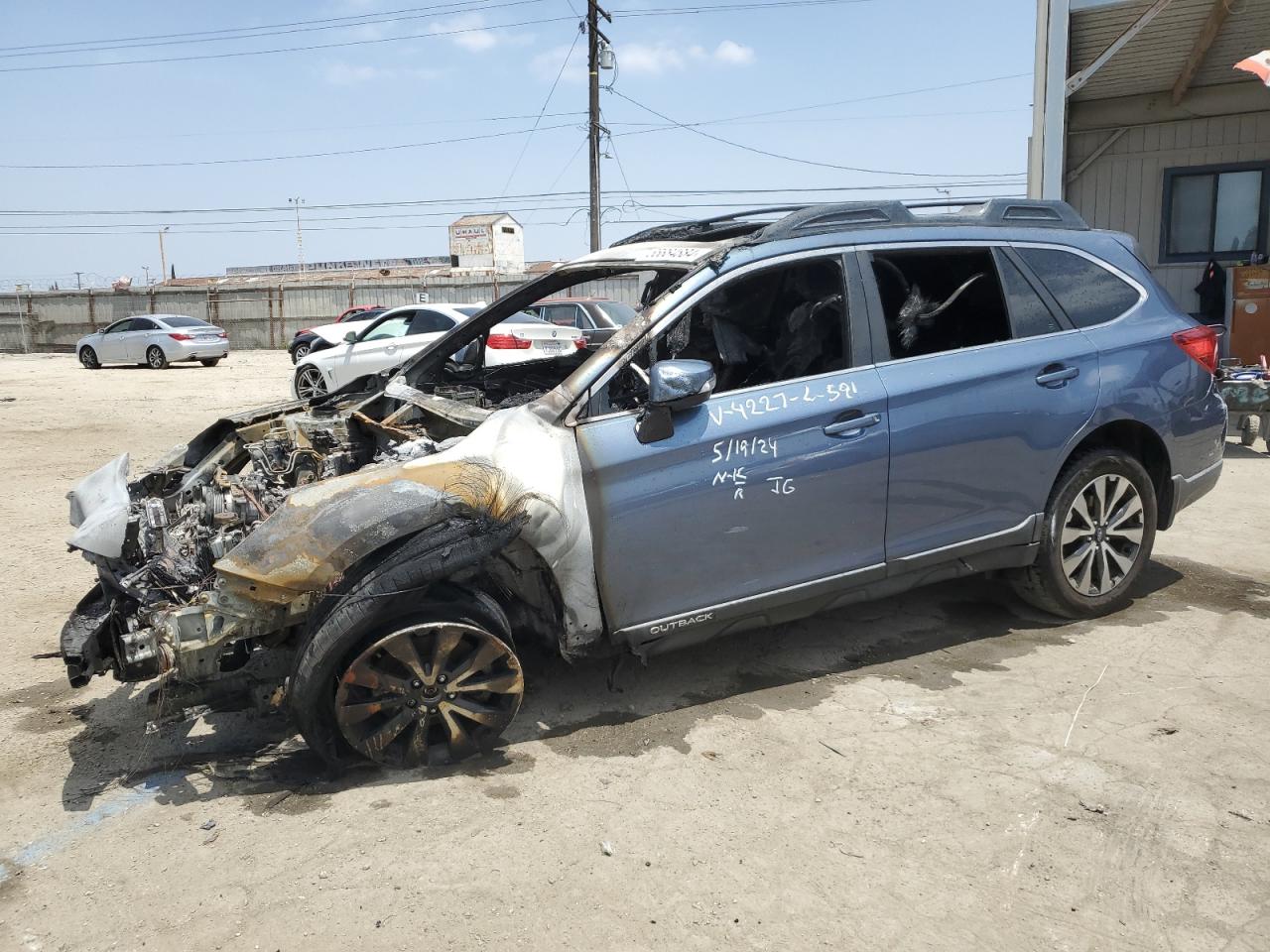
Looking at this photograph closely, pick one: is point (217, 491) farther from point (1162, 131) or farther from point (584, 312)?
point (1162, 131)

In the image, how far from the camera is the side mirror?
3.59m

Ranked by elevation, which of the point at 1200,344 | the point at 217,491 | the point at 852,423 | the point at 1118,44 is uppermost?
the point at 1118,44

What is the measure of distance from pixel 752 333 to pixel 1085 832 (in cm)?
249

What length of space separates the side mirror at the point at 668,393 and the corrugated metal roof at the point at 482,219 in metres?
54.5

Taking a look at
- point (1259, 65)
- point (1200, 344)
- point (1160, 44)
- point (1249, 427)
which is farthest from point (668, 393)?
point (1160, 44)

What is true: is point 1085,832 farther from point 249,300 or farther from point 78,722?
point 249,300

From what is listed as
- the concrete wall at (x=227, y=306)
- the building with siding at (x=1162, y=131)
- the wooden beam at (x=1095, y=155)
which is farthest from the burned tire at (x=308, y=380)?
the concrete wall at (x=227, y=306)

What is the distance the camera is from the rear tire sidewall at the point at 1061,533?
4.50 meters

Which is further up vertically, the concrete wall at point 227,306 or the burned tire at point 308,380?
the concrete wall at point 227,306

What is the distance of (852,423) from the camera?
12.8ft

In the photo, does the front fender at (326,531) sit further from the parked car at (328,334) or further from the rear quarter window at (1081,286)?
the parked car at (328,334)

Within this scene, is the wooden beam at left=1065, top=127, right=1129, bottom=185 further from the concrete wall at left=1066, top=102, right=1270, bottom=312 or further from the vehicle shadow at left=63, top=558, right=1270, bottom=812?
the vehicle shadow at left=63, top=558, right=1270, bottom=812

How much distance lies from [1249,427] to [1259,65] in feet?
11.5

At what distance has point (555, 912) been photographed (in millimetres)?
2732
